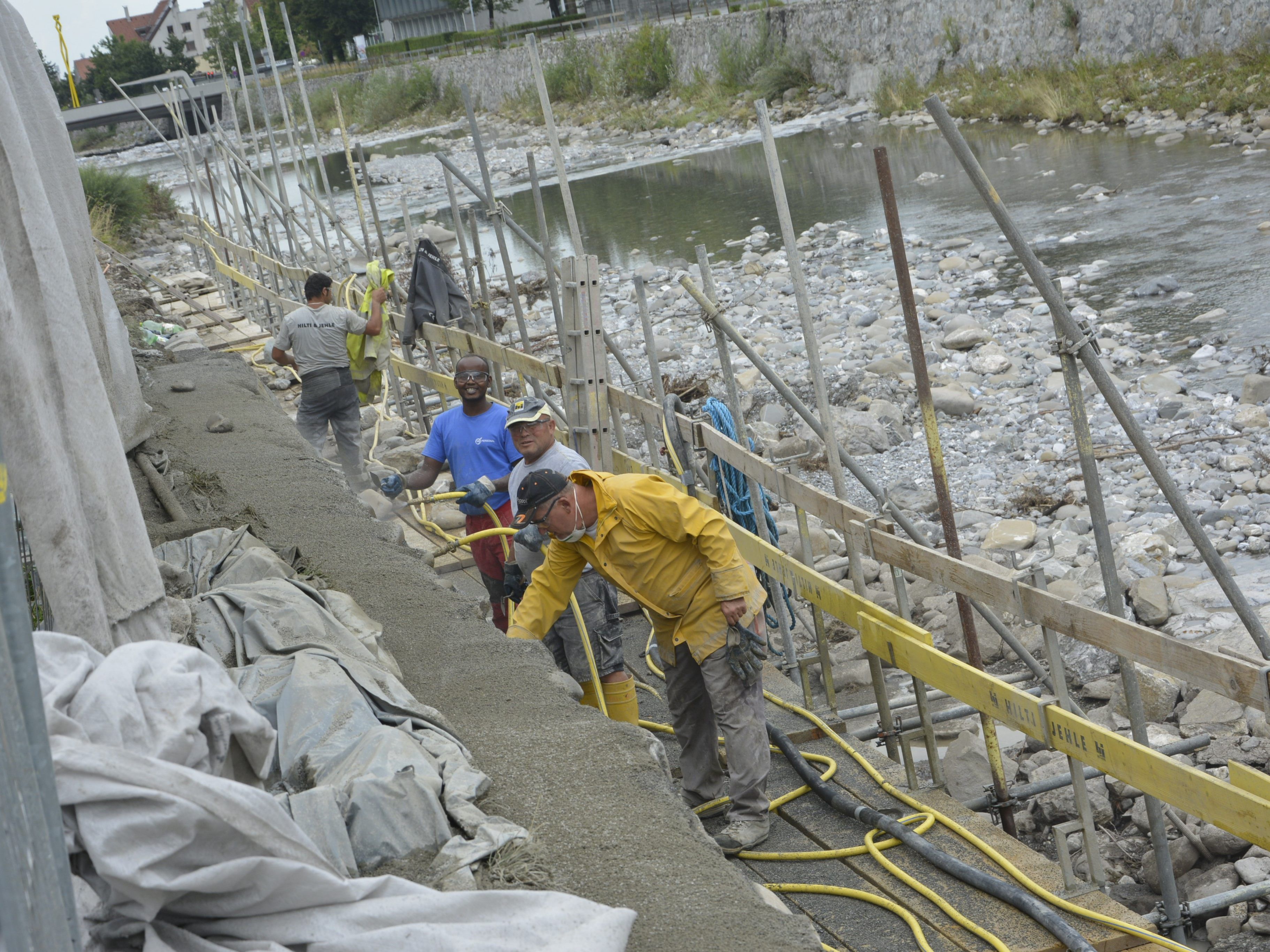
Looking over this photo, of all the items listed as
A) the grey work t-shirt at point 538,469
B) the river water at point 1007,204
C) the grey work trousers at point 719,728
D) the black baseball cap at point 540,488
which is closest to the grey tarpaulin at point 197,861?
the black baseball cap at point 540,488

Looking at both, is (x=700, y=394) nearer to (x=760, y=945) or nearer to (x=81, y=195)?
(x=81, y=195)

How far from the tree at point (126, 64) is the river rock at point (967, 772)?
87.6 m

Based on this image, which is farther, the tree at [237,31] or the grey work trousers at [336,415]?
the tree at [237,31]

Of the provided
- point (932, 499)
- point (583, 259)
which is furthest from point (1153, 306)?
point (583, 259)

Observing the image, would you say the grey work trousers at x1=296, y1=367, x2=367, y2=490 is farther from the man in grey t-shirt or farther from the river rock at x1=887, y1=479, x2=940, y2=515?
the river rock at x1=887, y1=479, x2=940, y2=515

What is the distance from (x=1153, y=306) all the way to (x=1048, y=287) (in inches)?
386

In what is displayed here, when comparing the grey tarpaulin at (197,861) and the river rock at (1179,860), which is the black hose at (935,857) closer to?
the river rock at (1179,860)

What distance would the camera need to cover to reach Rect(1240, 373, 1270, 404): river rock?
959 cm

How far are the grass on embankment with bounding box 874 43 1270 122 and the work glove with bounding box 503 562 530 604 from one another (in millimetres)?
18304

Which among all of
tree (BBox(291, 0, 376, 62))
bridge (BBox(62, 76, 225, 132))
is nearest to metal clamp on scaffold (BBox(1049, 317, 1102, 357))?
bridge (BBox(62, 76, 225, 132))

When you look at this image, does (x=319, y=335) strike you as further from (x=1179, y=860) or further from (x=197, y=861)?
(x=197, y=861)

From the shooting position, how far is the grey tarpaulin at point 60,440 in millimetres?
3207

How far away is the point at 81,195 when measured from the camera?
15.8 ft

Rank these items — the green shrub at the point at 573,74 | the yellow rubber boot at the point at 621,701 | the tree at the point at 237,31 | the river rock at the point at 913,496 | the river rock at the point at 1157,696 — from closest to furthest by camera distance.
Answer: the yellow rubber boot at the point at 621,701
the river rock at the point at 1157,696
the river rock at the point at 913,496
the green shrub at the point at 573,74
the tree at the point at 237,31
